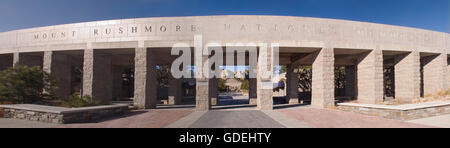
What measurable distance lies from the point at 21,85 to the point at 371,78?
24803 mm

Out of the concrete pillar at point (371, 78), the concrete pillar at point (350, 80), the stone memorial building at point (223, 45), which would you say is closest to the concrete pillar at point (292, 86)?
the stone memorial building at point (223, 45)

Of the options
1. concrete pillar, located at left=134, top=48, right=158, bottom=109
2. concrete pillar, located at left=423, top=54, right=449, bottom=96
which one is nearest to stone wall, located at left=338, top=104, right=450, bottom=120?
concrete pillar, located at left=423, top=54, right=449, bottom=96

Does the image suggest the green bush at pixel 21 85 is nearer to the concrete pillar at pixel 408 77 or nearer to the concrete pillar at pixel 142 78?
the concrete pillar at pixel 142 78

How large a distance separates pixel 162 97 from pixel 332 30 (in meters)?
23.1

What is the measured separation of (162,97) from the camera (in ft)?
82.1

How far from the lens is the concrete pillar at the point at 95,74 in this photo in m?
13.1

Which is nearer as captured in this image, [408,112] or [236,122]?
[408,112]

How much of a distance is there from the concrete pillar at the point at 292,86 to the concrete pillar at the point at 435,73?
12043 millimetres

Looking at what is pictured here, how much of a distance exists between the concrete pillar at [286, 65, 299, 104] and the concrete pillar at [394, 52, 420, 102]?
29.0ft

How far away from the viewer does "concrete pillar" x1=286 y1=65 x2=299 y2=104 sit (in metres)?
17.6

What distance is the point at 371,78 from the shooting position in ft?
44.3

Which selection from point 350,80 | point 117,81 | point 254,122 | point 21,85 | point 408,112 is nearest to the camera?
point 408,112

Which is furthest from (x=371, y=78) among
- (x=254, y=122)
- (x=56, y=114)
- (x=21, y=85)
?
(x=21, y=85)

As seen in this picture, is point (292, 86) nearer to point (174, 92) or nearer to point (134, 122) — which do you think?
point (174, 92)
